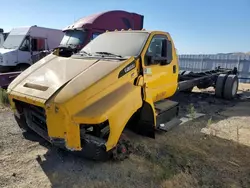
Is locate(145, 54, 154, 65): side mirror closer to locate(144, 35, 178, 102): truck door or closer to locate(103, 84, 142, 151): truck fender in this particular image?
locate(144, 35, 178, 102): truck door

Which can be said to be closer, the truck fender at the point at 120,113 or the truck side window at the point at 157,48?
the truck fender at the point at 120,113

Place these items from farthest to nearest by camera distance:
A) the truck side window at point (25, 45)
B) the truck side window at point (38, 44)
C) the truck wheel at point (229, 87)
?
the truck side window at point (38, 44) < the truck side window at point (25, 45) < the truck wheel at point (229, 87)

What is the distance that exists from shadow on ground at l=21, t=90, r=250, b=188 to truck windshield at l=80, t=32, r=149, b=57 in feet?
5.67

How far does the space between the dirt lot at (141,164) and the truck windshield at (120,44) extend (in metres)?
1.73

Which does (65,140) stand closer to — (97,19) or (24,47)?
(97,19)

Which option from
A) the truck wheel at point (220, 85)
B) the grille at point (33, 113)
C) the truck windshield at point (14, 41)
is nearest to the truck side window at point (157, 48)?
the grille at point (33, 113)

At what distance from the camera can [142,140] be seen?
4422 millimetres

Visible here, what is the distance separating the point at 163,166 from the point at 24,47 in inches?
439

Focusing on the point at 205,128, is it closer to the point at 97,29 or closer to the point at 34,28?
the point at 97,29

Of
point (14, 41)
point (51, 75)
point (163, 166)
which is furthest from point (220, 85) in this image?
point (14, 41)

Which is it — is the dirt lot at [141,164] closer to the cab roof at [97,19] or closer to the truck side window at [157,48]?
the truck side window at [157,48]

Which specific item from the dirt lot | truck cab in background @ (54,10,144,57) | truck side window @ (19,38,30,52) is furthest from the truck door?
truck side window @ (19,38,30,52)

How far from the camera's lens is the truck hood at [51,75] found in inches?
124

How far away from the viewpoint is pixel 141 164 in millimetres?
3553
